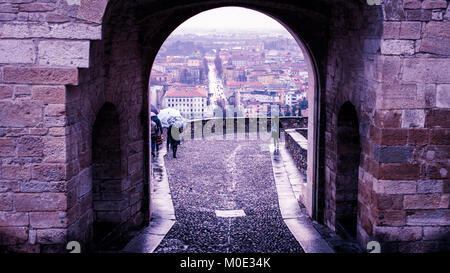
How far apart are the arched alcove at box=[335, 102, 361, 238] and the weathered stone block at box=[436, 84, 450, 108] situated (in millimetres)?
1956

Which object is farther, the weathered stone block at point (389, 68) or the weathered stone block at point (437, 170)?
the weathered stone block at point (437, 170)

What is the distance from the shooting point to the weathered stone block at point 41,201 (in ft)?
15.5

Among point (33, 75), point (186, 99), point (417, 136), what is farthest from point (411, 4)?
point (186, 99)

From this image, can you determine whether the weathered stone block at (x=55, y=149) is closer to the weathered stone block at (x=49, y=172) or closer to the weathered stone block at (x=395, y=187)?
the weathered stone block at (x=49, y=172)

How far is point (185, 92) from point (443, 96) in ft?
75.4

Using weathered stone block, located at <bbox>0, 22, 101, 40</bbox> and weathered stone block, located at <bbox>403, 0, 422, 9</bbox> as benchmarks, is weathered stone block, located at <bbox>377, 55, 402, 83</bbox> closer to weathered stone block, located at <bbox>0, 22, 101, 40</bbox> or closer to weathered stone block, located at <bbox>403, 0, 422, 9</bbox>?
weathered stone block, located at <bbox>403, 0, 422, 9</bbox>

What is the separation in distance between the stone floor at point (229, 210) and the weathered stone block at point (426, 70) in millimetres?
2267

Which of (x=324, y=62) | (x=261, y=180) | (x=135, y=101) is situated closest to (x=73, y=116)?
(x=135, y=101)

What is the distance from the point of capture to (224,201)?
9.70m

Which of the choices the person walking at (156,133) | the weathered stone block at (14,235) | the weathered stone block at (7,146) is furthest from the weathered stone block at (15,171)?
the person walking at (156,133)

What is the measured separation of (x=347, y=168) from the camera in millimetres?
7035

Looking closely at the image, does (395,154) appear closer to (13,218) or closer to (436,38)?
(436,38)

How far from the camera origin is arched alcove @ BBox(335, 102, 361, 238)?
6938mm

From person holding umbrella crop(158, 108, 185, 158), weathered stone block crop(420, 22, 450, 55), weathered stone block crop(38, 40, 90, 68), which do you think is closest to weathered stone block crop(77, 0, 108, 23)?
weathered stone block crop(38, 40, 90, 68)
